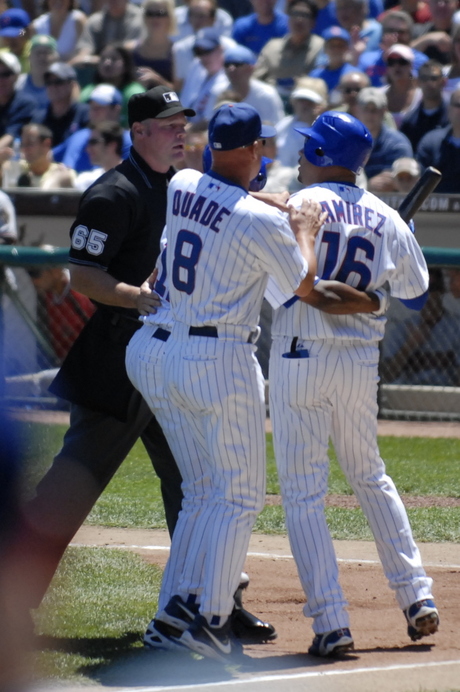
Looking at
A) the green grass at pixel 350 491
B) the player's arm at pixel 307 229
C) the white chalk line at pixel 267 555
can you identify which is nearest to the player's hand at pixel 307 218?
the player's arm at pixel 307 229

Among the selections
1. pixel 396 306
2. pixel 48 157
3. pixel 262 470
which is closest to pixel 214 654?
pixel 262 470

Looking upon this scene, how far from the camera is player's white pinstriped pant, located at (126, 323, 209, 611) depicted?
13.0ft

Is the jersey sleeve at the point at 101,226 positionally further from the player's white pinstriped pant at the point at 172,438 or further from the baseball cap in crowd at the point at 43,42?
the baseball cap in crowd at the point at 43,42

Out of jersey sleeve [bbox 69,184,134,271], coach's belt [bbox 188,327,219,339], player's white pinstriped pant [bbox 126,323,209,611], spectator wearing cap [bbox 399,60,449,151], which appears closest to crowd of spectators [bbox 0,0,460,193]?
spectator wearing cap [bbox 399,60,449,151]

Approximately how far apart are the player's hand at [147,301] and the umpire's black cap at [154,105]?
0.76 m

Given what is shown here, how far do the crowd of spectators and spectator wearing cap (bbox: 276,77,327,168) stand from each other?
0.01 metres


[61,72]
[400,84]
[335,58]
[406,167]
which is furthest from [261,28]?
[406,167]

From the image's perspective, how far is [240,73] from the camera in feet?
36.1

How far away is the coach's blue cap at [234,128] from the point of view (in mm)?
3736

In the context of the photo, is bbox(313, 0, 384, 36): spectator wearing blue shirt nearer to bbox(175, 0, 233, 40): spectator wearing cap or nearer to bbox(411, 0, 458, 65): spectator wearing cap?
bbox(411, 0, 458, 65): spectator wearing cap

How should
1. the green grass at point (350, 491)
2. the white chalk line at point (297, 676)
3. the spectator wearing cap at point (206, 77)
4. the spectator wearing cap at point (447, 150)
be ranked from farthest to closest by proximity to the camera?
1. the spectator wearing cap at point (206, 77)
2. the spectator wearing cap at point (447, 150)
3. the green grass at point (350, 491)
4. the white chalk line at point (297, 676)

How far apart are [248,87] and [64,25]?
12.5 feet

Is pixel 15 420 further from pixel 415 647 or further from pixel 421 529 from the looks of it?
pixel 421 529

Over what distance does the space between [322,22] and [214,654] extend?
9.90 meters
